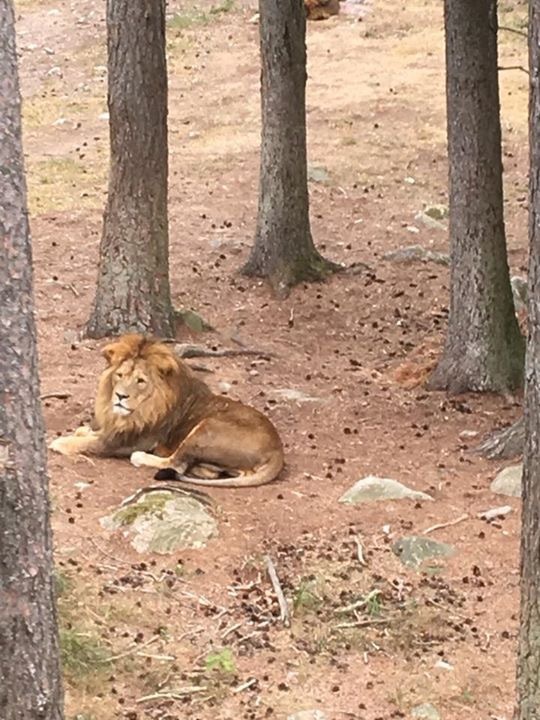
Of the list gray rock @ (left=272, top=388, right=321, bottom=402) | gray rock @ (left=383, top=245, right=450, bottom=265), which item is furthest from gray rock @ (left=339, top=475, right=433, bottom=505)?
gray rock @ (left=383, top=245, right=450, bottom=265)

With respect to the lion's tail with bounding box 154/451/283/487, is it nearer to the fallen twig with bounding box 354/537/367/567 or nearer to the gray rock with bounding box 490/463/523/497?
the fallen twig with bounding box 354/537/367/567

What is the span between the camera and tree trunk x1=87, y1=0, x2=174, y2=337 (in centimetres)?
976

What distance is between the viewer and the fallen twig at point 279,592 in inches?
239

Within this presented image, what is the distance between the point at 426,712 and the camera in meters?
5.43

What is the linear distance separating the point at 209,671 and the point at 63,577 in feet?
3.00

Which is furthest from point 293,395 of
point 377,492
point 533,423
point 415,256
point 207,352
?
point 533,423

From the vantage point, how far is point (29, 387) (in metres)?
3.81

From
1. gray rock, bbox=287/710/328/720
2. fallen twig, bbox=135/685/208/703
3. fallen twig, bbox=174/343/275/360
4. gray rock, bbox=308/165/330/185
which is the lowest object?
gray rock, bbox=287/710/328/720

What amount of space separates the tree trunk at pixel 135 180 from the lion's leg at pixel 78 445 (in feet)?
7.52

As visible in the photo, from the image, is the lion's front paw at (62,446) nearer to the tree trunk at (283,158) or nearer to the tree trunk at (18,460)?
the tree trunk at (18,460)

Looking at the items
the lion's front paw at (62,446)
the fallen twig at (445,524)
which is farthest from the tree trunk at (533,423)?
the lion's front paw at (62,446)

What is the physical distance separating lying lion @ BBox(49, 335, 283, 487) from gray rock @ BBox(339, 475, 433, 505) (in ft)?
1.57

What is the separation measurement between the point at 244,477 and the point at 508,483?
5.09 ft

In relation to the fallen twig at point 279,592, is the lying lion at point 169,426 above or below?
above
